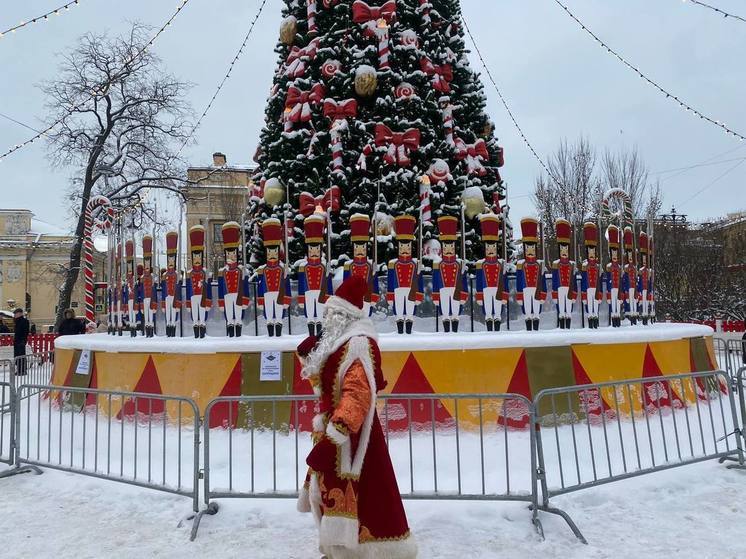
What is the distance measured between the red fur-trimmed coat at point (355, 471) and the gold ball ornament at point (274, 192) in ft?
28.6

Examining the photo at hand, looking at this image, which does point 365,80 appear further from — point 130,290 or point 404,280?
point 130,290

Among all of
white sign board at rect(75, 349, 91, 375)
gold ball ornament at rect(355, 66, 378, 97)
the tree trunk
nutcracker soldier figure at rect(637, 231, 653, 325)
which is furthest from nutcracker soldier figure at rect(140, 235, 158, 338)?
the tree trunk

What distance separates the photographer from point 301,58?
12.1m

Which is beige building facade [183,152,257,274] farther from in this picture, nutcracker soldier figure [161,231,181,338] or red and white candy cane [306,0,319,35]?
nutcracker soldier figure [161,231,181,338]

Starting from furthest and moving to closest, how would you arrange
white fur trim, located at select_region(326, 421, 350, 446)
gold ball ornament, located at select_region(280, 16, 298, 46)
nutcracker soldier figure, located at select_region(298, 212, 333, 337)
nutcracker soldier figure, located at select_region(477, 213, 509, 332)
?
gold ball ornament, located at select_region(280, 16, 298, 46)
nutcracker soldier figure, located at select_region(477, 213, 509, 332)
nutcracker soldier figure, located at select_region(298, 212, 333, 337)
white fur trim, located at select_region(326, 421, 350, 446)

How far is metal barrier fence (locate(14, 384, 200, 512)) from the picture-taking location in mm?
5531

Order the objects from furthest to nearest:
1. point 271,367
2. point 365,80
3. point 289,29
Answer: point 289,29
point 365,80
point 271,367

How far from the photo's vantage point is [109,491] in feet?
19.2

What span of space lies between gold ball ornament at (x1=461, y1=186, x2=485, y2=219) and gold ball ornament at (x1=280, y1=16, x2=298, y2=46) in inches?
199

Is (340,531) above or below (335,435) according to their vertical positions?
below

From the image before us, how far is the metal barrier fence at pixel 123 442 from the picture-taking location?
5531 mm

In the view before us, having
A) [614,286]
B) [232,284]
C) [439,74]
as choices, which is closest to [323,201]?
[232,284]

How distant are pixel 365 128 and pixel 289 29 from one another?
10.4 ft

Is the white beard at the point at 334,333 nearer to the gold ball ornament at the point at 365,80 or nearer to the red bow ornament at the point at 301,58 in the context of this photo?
the gold ball ornament at the point at 365,80
